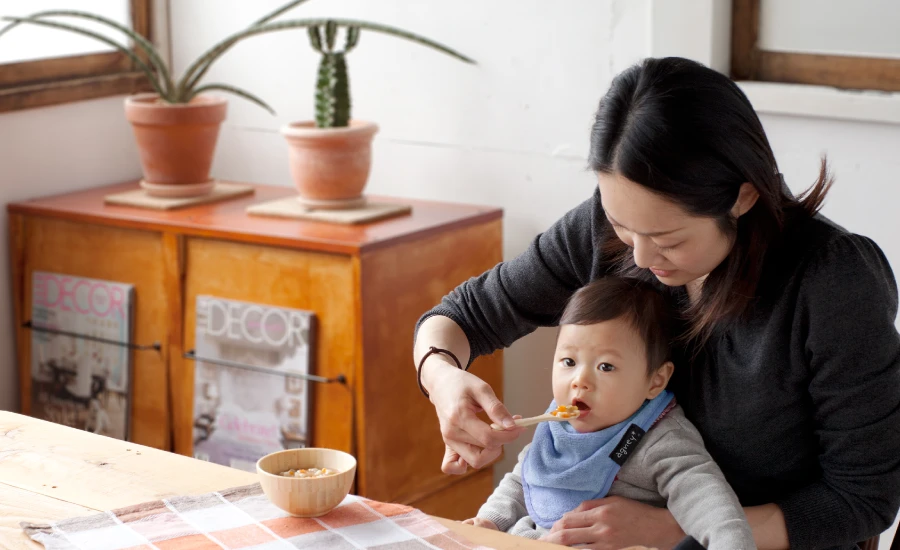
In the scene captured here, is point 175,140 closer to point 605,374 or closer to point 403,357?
point 403,357

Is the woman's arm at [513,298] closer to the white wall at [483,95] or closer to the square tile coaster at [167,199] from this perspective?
the white wall at [483,95]

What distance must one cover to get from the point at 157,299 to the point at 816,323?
1.76 m

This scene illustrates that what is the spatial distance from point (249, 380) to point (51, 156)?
3.01 ft

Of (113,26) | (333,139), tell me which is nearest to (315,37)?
(333,139)

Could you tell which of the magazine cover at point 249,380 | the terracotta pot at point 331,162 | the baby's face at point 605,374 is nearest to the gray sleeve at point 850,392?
the baby's face at point 605,374

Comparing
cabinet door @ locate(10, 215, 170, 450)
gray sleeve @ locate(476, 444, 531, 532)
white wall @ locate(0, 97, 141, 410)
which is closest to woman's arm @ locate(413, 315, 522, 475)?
gray sleeve @ locate(476, 444, 531, 532)

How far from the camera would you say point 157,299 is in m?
2.74

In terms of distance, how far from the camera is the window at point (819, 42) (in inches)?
87.6

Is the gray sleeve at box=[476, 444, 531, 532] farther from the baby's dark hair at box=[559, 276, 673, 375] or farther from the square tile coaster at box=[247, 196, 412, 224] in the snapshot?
the square tile coaster at box=[247, 196, 412, 224]

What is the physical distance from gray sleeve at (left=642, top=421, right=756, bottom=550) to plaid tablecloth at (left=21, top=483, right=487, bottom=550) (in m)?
0.31

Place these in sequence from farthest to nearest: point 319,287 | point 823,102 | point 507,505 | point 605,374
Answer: point 319,287 → point 823,102 → point 507,505 → point 605,374

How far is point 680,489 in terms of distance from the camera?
4.84ft

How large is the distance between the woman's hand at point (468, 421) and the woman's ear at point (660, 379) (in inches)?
7.9

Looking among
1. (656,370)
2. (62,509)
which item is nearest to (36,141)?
(62,509)
